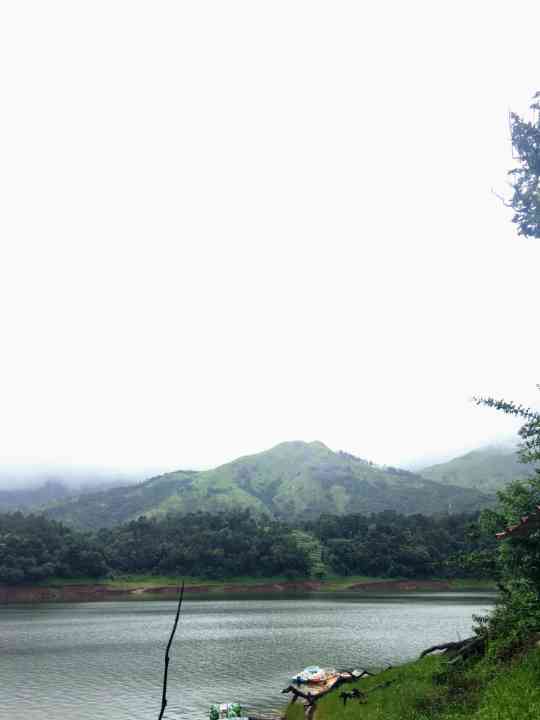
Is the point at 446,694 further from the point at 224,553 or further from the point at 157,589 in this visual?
the point at 224,553

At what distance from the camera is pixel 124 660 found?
2635 inches

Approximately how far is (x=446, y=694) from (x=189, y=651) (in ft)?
171

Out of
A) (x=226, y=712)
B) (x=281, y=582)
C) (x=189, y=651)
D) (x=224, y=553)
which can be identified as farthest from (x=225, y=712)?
(x=224, y=553)

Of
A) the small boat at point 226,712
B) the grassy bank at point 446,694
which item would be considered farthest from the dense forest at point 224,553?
the grassy bank at point 446,694

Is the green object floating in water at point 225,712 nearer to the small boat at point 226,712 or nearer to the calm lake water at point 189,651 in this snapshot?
the small boat at point 226,712

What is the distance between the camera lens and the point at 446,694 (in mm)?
28594

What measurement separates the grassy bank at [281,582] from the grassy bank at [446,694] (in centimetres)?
14050

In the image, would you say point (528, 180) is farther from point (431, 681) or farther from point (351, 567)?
point (351, 567)

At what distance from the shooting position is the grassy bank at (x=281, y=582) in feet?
561

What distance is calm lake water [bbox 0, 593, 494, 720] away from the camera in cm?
4828

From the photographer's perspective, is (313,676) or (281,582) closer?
(313,676)

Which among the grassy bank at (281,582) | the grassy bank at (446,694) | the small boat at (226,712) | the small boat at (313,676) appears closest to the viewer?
the grassy bank at (446,694)

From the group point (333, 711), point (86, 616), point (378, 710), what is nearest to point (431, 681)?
point (378, 710)

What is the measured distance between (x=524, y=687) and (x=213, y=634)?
72671 mm
